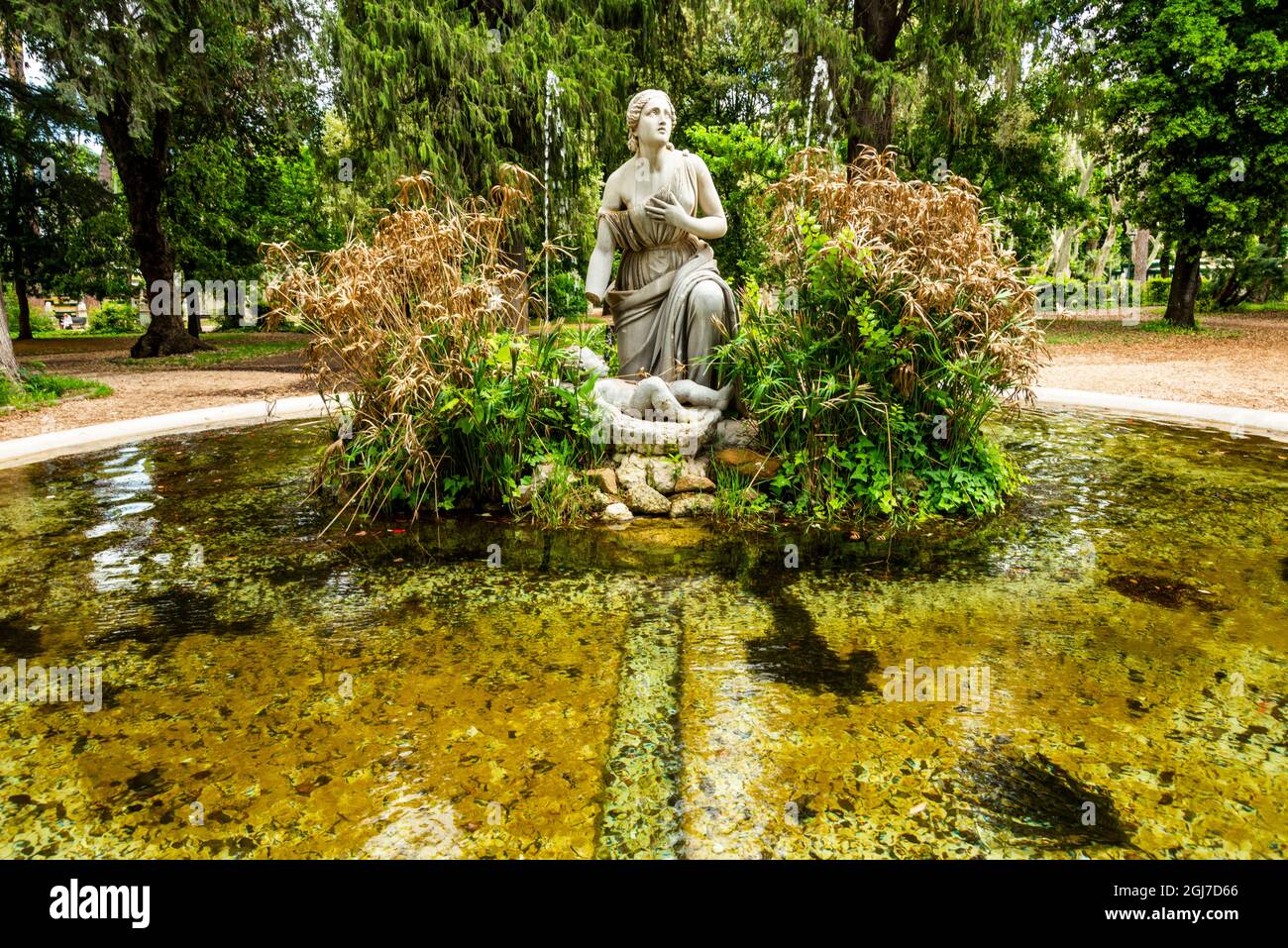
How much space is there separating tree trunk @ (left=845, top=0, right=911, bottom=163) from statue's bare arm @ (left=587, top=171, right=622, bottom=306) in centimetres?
932

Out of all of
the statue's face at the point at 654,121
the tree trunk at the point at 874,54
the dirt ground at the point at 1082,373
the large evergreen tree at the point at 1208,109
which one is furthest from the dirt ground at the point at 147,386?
the large evergreen tree at the point at 1208,109

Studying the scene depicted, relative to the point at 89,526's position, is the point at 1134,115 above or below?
above

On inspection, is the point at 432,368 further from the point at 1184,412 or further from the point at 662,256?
the point at 1184,412

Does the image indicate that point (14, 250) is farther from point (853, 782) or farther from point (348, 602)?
point (853, 782)

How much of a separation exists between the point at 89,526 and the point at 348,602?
2.06 metres

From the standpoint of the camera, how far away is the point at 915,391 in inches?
185

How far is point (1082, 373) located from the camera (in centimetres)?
1163

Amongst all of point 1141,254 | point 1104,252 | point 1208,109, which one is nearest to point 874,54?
point 1208,109

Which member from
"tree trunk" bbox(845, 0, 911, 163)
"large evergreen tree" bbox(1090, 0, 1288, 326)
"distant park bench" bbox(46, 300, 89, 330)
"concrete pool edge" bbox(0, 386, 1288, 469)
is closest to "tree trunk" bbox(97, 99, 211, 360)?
"concrete pool edge" bbox(0, 386, 1288, 469)

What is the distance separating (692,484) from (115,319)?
3396 centimetres

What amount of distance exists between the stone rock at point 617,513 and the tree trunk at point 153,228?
15.7m

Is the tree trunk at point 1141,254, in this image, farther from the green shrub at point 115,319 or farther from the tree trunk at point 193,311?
the green shrub at point 115,319

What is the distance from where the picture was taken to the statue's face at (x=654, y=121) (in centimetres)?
501
